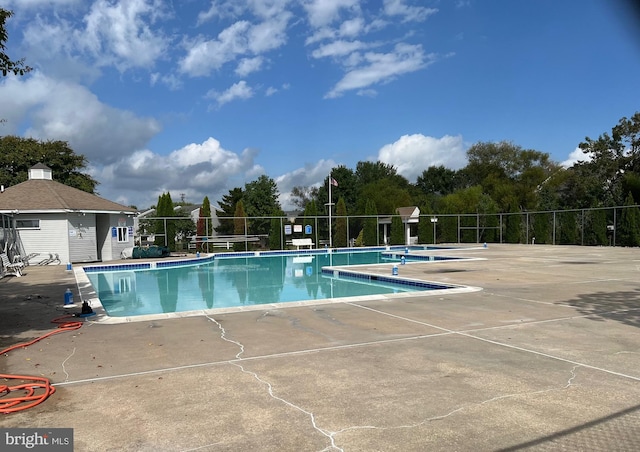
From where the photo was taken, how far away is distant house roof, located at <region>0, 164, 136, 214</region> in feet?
61.6

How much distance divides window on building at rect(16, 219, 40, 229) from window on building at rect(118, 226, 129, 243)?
3.57 meters

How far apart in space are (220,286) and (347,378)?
10.6 m

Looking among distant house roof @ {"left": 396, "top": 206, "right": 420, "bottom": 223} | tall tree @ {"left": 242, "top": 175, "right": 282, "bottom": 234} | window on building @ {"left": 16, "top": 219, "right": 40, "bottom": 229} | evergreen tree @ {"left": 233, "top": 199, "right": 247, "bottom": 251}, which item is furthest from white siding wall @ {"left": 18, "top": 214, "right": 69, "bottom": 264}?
tall tree @ {"left": 242, "top": 175, "right": 282, "bottom": 234}

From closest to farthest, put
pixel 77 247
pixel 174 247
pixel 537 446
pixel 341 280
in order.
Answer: pixel 537 446, pixel 341 280, pixel 77 247, pixel 174 247

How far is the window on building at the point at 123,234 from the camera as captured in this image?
21.8 metres

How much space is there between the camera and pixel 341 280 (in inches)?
566

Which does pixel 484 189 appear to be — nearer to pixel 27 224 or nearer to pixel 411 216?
pixel 411 216

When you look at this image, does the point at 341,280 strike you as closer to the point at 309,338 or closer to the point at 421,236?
the point at 309,338

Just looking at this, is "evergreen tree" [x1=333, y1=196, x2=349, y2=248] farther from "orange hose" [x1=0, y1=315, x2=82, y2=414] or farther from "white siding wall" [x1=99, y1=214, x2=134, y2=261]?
"orange hose" [x1=0, y1=315, x2=82, y2=414]

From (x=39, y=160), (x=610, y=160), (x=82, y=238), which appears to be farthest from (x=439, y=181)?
(x=82, y=238)

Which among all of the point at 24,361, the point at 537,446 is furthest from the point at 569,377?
the point at 24,361

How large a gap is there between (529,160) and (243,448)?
5239 cm

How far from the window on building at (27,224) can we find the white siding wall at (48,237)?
129 millimetres

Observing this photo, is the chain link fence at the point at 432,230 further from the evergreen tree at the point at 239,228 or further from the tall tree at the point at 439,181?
the tall tree at the point at 439,181
